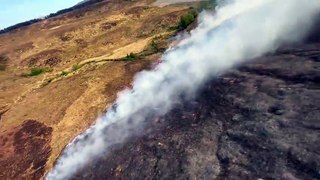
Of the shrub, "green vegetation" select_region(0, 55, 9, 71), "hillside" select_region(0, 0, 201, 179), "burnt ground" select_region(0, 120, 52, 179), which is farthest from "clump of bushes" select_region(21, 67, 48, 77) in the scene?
"burnt ground" select_region(0, 120, 52, 179)

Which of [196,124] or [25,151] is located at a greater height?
[196,124]

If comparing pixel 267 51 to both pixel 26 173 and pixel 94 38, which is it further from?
pixel 94 38

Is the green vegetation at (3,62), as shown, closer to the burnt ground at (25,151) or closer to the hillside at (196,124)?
the hillside at (196,124)

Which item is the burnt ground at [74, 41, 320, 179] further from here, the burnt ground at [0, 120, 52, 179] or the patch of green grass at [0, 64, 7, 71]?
the patch of green grass at [0, 64, 7, 71]

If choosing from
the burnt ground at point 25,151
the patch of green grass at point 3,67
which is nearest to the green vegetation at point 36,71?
the patch of green grass at point 3,67

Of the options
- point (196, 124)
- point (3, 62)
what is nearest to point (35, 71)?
point (3, 62)

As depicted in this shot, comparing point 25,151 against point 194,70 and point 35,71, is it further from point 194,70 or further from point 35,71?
point 35,71
